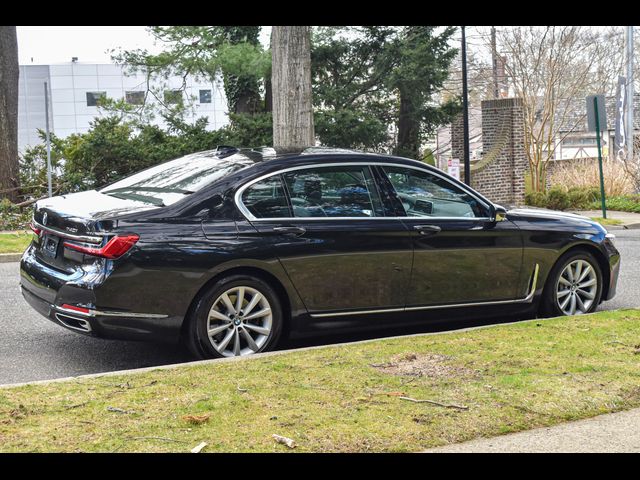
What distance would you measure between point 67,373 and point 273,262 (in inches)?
65.1

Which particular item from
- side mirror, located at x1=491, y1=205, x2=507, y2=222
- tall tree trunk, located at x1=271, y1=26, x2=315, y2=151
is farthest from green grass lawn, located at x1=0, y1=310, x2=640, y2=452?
tall tree trunk, located at x1=271, y1=26, x2=315, y2=151

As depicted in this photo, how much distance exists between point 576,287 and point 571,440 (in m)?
3.98

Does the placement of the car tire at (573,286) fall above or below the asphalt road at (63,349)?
above

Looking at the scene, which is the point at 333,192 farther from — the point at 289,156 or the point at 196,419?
the point at 196,419

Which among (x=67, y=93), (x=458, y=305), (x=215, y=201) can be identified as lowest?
(x=458, y=305)

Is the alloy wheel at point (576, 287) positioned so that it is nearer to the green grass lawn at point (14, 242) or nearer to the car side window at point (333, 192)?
the car side window at point (333, 192)

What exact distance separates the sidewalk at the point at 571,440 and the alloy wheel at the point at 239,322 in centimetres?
250

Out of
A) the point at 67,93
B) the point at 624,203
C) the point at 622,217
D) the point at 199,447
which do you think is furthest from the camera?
the point at 67,93

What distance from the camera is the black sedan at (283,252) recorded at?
253 inches

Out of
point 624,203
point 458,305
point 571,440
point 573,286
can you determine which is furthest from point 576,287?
point 624,203

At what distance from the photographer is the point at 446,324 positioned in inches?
331

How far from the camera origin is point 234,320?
22.1ft

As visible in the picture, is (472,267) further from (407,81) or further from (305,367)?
(407,81)

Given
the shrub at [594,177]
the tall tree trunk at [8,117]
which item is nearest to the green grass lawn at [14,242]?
the tall tree trunk at [8,117]
